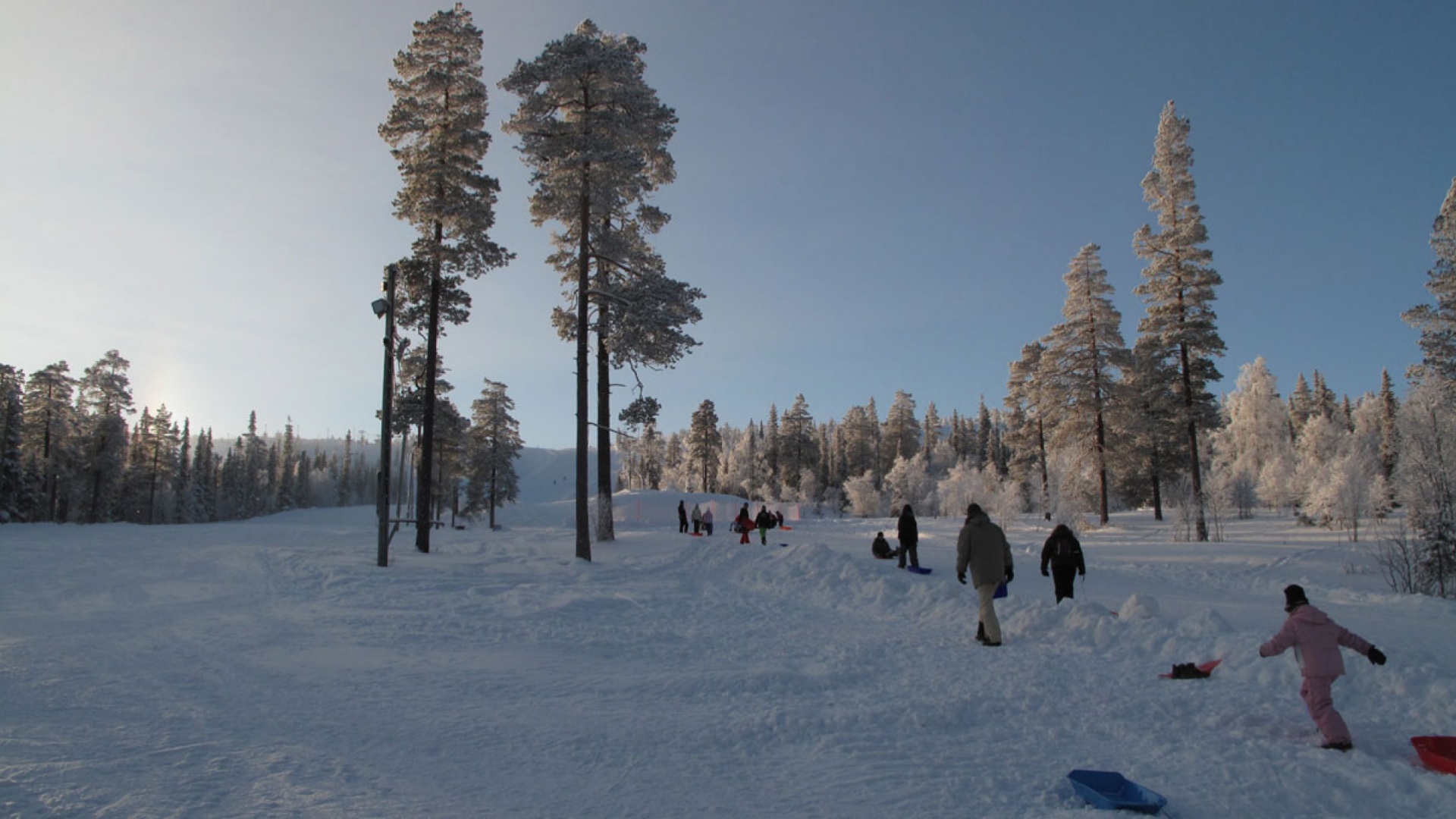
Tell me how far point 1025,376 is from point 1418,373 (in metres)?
27.1

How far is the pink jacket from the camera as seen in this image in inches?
221

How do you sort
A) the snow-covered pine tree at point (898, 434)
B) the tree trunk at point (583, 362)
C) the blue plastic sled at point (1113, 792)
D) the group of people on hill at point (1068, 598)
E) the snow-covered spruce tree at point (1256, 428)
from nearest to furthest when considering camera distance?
the blue plastic sled at point (1113, 792), the group of people on hill at point (1068, 598), the tree trunk at point (583, 362), the snow-covered spruce tree at point (1256, 428), the snow-covered pine tree at point (898, 434)

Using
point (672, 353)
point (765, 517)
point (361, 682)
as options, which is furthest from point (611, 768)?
point (765, 517)

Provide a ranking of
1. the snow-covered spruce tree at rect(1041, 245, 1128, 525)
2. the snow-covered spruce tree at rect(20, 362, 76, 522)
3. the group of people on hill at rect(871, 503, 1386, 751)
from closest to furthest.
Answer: the group of people on hill at rect(871, 503, 1386, 751) < the snow-covered spruce tree at rect(1041, 245, 1128, 525) < the snow-covered spruce tree at rect(20, 362, 76, 522)

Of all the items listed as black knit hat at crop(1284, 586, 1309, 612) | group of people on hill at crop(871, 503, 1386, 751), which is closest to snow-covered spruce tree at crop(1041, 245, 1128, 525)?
group of people on hill at crop(871, 503, 1386, 751)

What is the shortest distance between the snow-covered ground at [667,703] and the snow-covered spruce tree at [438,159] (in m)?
9.40

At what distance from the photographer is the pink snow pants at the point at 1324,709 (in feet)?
17.5

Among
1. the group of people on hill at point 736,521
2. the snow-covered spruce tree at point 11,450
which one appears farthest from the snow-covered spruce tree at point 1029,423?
the snow-covered spruce tree at point 11,450

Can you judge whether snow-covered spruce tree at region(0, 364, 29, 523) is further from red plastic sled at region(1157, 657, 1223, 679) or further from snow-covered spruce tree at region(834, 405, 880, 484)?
snow-covered spruce tree at region(834, 405, 880, 484)

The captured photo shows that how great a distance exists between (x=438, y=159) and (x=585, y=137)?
4.34 m

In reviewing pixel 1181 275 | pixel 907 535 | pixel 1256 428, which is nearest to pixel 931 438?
pixel 1256 428

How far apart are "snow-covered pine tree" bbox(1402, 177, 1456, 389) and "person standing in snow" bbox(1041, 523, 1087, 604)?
2306 centimetres

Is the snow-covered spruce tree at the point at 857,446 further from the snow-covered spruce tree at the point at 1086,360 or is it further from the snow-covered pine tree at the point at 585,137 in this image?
the snow-covered pine tree at the point at 585,137

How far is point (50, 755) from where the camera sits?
4402mm
